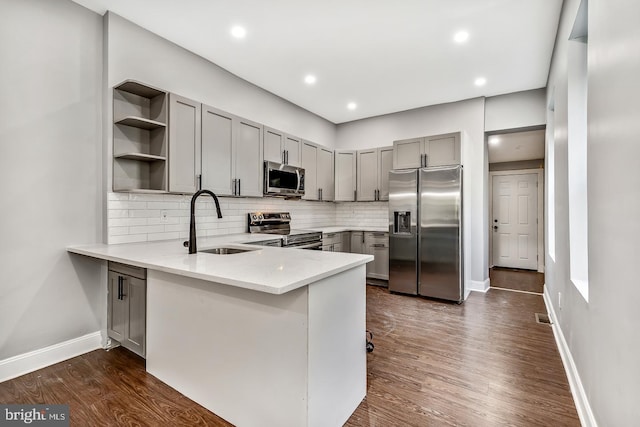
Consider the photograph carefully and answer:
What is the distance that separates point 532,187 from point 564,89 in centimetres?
492

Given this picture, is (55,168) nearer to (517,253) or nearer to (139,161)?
(139,161)

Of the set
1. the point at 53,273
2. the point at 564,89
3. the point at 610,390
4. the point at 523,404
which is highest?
the point at 564,89

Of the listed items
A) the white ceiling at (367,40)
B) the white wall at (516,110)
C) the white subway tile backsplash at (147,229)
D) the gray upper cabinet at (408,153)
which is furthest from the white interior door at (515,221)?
the white subway tile backsplash at (147,229)

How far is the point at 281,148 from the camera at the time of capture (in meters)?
4.23

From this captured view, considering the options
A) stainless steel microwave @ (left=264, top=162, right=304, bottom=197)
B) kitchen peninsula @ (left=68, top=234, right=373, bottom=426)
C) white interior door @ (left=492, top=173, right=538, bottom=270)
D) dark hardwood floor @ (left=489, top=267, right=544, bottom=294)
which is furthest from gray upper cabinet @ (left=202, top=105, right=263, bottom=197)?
white interior door @ (left=492, top=173, right=538, bottom=270)

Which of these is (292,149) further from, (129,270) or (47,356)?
(47,356)

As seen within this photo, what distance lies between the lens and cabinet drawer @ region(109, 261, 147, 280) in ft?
7.30

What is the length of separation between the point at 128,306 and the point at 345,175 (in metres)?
3.90

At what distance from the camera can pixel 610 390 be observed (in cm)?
129

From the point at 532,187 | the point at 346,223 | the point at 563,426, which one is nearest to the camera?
the point at 563,426

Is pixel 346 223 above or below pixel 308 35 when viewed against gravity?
below

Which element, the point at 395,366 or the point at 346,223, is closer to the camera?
the point at 395,366

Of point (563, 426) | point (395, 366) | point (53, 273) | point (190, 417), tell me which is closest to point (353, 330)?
point (395, 366)

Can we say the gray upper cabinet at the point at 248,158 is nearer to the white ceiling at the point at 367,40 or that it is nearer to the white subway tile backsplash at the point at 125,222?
the white ceiling at the point at 367,40
